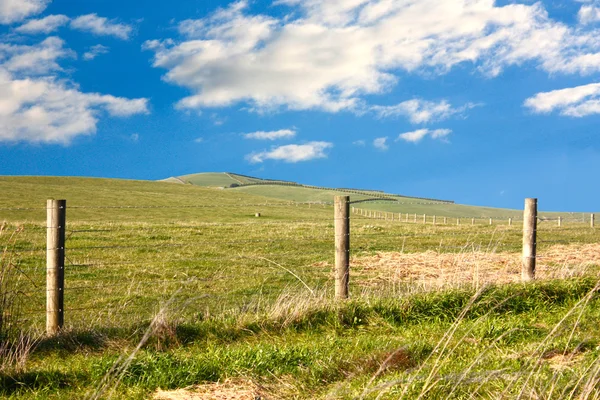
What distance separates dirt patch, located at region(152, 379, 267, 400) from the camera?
470cm

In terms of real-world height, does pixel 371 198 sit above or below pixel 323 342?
above

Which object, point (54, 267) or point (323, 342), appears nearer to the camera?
point (323, 342)

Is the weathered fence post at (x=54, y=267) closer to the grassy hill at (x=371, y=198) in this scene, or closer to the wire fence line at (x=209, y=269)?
the wire fence line at (x=209, y=269)

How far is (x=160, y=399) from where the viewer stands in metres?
4.82

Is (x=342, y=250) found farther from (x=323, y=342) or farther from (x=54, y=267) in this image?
(x=54, y=267)

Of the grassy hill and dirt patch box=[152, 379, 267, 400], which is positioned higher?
the grassy hill

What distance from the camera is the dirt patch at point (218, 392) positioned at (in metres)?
4.70

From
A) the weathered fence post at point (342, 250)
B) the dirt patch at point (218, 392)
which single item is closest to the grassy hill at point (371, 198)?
the weathered fence post at point (342, 250)

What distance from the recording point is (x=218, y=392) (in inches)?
190

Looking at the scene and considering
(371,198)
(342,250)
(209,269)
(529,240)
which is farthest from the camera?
(371,198)

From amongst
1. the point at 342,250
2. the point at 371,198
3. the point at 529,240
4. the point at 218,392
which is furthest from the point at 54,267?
the point at 371,198

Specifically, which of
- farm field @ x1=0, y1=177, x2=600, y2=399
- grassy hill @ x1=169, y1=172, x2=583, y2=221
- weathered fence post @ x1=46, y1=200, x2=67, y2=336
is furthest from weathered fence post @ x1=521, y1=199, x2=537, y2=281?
grassy hill @ x1=169, y1=172, x2=583, y2=221

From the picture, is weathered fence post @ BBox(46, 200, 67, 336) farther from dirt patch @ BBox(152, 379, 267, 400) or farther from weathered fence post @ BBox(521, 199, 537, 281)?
weathered fence post @ BBox(521, 199, 537, 281)

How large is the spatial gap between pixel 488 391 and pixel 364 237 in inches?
844
